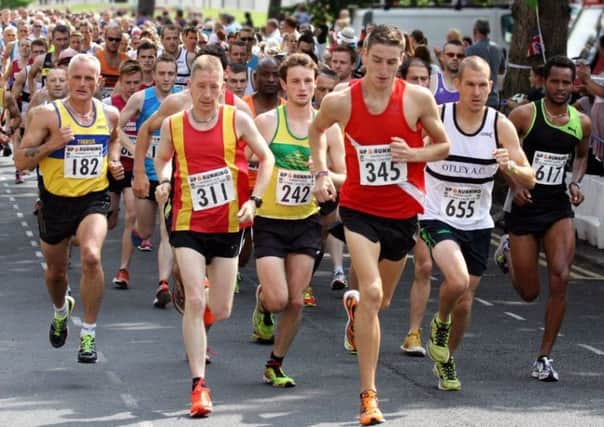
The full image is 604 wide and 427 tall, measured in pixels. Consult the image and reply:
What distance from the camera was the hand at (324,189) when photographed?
29.2 feet

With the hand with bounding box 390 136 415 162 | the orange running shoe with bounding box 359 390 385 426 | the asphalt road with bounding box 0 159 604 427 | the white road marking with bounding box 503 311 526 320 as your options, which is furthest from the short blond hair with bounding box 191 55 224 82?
the white road marking with bounding box 503 311 526 320

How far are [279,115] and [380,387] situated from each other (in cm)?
182

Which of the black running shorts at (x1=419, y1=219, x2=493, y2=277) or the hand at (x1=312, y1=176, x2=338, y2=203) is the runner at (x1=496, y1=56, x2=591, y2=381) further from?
the hand at (x1=312, y1=176, x2=338, y2=203)

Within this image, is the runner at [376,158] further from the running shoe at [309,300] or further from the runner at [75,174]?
the running shoe at [309,300]

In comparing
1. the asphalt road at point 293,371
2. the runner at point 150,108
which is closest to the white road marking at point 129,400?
the asphalt road at point 293,371

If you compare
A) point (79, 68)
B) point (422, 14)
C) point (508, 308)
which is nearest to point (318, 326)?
point (508, 308)

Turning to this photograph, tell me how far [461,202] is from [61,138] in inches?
99.9

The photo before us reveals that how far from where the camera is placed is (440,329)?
31.6ft

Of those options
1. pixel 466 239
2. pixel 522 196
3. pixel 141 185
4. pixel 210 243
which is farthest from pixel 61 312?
pixel 522 196

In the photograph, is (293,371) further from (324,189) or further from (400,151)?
(400,151)

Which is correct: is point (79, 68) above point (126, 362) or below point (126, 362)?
above

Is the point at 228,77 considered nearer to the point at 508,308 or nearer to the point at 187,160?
the point at 508,308

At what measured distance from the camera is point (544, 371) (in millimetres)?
10008

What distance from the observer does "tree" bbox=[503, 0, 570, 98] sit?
20.0m
